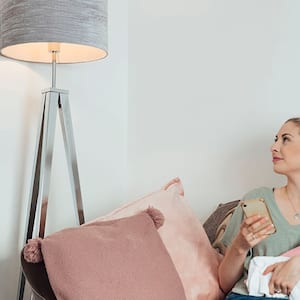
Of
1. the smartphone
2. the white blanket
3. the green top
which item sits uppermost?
the smartphone

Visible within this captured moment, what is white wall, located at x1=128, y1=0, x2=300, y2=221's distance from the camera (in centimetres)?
238

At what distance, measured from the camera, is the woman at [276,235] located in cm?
160

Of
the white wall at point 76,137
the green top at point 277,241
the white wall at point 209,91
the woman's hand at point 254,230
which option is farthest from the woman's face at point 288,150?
the white wall at point 76,137

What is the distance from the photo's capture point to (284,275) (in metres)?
1.61

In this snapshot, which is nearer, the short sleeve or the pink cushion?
the pink cushion

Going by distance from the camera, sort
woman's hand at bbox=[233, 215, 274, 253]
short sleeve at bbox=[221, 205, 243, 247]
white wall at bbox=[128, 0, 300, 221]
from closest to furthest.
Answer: woman's hand at bbox=[233, 215, 274, 253], short sleeve at bbox=[221, 205, 243, 247], white wall at bbox=[128, 0, 300, 221]

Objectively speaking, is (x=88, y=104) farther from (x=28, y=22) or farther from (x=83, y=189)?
(x=28, y=22)

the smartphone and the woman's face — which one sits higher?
the woman's face

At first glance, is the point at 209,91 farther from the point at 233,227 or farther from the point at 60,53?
the point at 233,227

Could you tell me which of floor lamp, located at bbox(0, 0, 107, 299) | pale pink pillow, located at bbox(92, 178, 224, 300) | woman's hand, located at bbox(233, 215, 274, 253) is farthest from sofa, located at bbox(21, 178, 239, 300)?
floor lamp, located at bbox(0, 0, 107, 299)

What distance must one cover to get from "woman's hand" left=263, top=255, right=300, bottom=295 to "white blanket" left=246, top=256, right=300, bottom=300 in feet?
0.04

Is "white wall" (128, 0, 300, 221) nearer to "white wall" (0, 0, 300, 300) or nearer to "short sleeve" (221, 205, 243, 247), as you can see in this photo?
"white wall" (0, 0, 300, 300)

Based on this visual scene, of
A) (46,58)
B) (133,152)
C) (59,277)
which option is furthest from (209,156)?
(59,277)

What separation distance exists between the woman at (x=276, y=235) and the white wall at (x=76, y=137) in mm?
880
